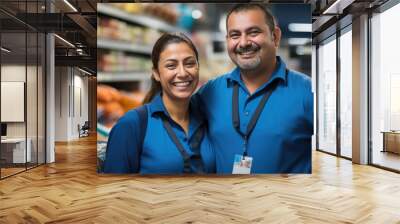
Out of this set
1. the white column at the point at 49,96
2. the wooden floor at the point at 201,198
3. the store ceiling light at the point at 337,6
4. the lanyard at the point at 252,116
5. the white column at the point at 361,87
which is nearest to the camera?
the wooden floor at the point at 201,198

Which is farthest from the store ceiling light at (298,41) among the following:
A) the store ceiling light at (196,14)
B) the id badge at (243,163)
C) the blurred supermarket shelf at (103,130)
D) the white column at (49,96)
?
the white column at (49,96)

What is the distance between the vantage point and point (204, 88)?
6.25m

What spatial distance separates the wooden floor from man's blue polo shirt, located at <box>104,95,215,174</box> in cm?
25

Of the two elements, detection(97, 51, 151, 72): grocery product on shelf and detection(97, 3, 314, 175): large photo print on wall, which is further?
detection(97, 51, 151, 72): grocery product on shelf

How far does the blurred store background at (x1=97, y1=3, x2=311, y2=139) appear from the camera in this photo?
6.25 meters

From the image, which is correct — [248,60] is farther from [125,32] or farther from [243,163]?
[125,32]

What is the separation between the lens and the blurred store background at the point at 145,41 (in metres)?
6.25

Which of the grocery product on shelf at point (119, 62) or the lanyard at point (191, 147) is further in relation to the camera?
the grocery product on shelf at point (119, 62)

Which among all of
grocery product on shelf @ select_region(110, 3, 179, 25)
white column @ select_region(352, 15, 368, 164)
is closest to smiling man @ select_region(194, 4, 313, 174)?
grocery product on shelf @ select_region(110, 3, 179, 25)

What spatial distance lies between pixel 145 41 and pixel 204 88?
1.15 meters

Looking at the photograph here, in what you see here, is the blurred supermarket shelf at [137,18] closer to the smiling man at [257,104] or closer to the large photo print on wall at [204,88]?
the large photo print on wall at [204,88]

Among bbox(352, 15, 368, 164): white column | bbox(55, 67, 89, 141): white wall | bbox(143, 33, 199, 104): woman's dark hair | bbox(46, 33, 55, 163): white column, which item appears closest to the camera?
bbox(143, 33, 199, 104): woman's dark hair

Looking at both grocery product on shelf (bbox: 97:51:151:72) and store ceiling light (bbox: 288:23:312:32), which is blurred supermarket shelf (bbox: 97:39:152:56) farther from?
store ceiling light (bbox: 288:23:312:32)

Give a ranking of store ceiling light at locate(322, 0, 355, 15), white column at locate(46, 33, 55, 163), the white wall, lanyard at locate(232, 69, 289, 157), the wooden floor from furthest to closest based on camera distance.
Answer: the white wall → white column at locate(46, 33, 55, 163) → store ceiling light at locate(322, 0, 355, 15) → lanyard at locate(232, 69, 289, 157) → the wooden floor
